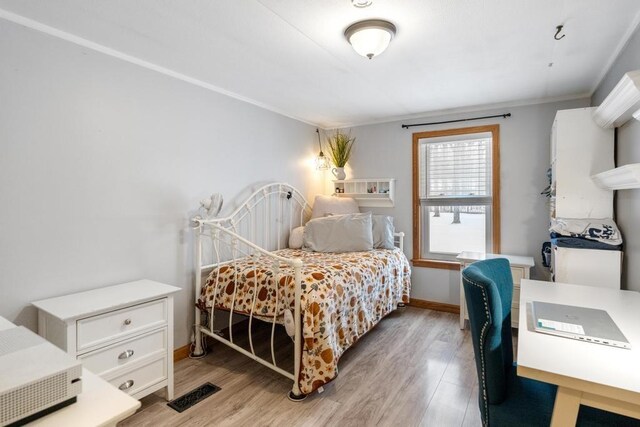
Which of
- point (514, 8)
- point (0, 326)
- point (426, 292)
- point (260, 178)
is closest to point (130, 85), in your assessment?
point (260, 178)

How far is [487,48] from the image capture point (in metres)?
2.16

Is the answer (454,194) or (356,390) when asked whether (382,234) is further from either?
(356,390)

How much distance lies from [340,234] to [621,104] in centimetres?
225

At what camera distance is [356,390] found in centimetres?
224

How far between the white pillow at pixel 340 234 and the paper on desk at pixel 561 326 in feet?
6.82

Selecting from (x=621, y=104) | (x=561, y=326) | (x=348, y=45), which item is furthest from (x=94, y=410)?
(x=621, y=104)

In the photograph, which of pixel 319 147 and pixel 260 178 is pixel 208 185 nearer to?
pixel 260 178

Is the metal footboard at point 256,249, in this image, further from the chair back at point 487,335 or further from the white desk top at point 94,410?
the white desk top at point 94,410

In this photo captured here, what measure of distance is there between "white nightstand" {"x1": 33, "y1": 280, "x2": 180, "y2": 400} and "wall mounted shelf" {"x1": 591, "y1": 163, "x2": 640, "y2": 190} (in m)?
2.49

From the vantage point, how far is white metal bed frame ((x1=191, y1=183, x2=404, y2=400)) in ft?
7.00

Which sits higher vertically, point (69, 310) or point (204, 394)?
point (69, 310)

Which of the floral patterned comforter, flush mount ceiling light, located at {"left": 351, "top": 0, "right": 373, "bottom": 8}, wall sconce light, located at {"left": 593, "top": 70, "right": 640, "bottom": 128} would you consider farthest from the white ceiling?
the floral patterned comforter

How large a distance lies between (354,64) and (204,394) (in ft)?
7.95

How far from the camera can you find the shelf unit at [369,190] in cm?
396
